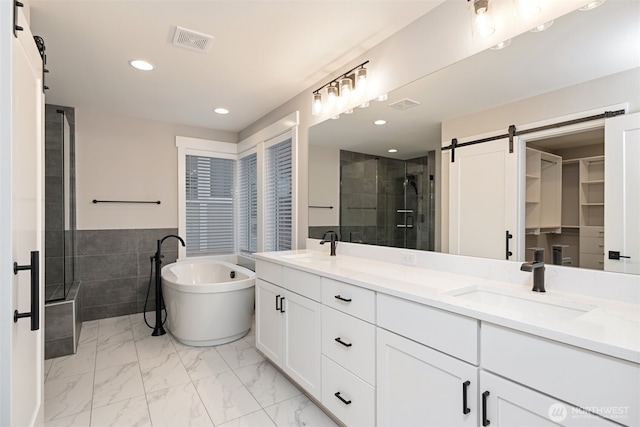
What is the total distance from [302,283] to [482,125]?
1402 millimetres

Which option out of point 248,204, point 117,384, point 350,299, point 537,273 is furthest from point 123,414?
point 248,204

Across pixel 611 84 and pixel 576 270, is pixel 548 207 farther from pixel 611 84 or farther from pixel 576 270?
pixel 611 84

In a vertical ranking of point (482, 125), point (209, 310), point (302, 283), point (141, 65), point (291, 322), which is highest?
point (141, 65)

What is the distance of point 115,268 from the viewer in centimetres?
393

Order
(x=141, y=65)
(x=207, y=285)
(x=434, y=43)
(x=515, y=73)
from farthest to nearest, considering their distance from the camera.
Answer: (x=207, y=285), (x=141, y=65), (x=434, y=43), (x=515, y=73)

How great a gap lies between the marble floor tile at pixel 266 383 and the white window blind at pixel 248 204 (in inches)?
72.5

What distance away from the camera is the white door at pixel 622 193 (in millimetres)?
1196

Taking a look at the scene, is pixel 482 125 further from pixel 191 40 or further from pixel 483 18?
pixel 191 40

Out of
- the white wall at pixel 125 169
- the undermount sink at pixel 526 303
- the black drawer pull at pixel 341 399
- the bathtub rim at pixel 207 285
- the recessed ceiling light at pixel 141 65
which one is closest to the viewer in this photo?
the undermount sink at pixel 526 303

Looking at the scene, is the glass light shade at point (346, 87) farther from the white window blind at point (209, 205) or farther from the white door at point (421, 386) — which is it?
the white window blind at point (209, 205)

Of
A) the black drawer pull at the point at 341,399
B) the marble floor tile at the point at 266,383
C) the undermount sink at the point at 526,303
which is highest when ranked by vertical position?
the undermount sink at the point at 526,303

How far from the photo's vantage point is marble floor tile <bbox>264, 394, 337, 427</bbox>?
192cm

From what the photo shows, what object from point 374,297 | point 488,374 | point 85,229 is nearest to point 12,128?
point 374,297

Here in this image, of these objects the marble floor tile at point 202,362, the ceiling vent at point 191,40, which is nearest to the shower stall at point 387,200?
the ceiling vent at point 191,40
